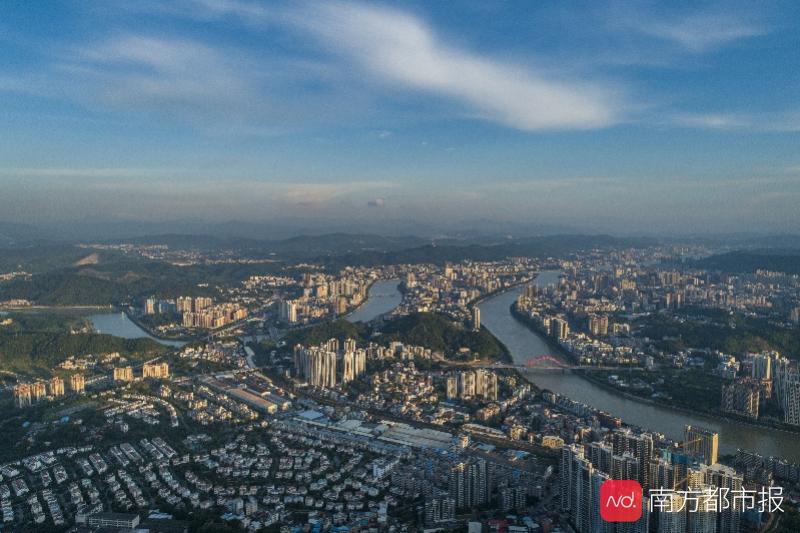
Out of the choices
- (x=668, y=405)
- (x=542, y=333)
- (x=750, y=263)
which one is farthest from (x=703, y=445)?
(x=750, y=263)

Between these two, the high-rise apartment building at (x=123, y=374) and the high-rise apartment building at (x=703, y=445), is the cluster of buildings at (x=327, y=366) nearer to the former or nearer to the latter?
the high-rise apartment building at (x=123, y=374)

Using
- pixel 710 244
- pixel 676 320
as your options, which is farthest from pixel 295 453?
pixel 710 244

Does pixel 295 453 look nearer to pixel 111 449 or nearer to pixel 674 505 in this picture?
pixel 111 449

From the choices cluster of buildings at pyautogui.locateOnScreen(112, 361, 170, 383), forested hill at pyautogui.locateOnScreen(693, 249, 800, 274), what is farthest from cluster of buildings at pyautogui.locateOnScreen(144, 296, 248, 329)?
forested hill at pyautogui.locateOnScreen(693, 249, 800, 274)

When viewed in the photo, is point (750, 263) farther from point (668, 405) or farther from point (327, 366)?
point (327, 366)

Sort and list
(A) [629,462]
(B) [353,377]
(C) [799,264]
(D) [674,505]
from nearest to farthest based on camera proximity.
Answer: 1. (D) [674,505]
2. (A) [629,462]
3. (B) [353,377]
4. (C) [799,264]
